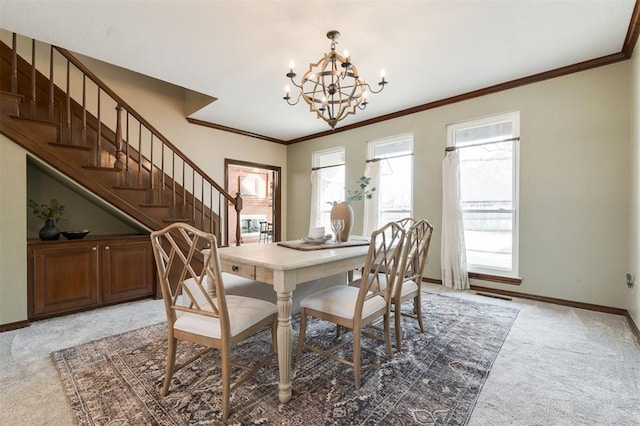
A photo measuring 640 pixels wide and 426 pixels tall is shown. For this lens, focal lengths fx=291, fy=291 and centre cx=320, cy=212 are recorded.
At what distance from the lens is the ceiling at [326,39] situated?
224 centimetres

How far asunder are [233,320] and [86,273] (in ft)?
7.98

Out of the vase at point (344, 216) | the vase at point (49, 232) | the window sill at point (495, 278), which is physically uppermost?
the vase at point (344, 216)

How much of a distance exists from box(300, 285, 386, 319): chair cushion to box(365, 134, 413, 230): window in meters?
2.78

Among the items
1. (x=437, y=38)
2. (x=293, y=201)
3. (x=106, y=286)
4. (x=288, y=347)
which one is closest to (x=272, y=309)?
(x=288, y=347)

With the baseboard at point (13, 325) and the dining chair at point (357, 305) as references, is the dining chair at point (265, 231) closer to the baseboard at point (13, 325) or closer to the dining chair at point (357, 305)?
the baseboard at point (13, 325)

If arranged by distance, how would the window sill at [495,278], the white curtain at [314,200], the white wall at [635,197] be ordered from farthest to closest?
1. the white curtain at [314,200]
2. the window sill at [495,278]
3. the white wall at [635,197]

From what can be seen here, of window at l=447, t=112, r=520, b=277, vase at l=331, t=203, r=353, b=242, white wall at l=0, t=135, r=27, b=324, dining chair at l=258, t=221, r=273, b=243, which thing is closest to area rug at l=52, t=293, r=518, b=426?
vase at l=331, t=203, r=353, b=242

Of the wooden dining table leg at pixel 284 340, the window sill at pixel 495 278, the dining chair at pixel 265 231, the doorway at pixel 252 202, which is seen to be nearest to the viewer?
the wooden dining table leg at pixel 284 340

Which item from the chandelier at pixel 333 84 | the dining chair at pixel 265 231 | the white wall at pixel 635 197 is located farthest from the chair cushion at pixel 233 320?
the dining chair at pixel 265 231

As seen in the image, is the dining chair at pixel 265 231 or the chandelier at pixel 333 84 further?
the dining chair at pixel 265 231

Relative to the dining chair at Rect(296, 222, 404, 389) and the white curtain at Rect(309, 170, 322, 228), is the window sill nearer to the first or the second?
the dining chair at Rect(296, 222, 404, 389)

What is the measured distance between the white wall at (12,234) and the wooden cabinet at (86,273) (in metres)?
0.10

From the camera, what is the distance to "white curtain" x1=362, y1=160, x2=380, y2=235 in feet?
15.6

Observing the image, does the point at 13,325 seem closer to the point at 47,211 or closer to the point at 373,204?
the point at 47,211
